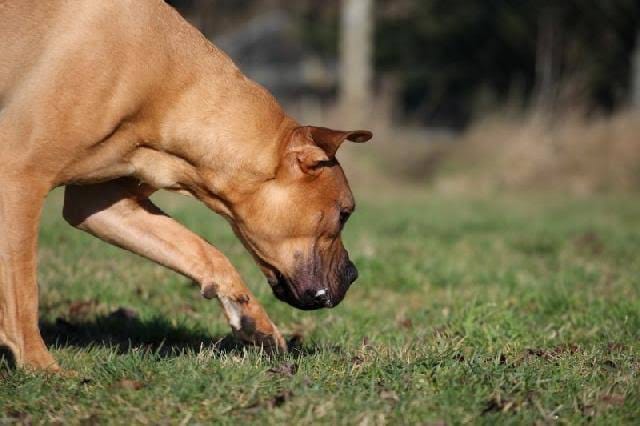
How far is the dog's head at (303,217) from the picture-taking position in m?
4.87

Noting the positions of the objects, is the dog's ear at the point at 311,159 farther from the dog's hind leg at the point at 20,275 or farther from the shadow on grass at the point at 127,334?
the dog's hind leg at the point at 20,275

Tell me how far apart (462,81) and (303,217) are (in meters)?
26.2

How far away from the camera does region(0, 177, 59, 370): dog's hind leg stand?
14.4 ft

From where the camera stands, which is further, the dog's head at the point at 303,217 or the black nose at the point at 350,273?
the black nose at the point at 350,273

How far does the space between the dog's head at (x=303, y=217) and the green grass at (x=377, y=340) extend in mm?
357

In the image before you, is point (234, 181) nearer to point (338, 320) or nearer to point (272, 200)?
point (272, 200)

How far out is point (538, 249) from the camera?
31.2ft

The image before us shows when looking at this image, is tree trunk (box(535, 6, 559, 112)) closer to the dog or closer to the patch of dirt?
the dog

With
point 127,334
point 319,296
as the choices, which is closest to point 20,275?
point 127,334

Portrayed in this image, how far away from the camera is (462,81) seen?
30.4 metres

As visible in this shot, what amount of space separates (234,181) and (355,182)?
44.0ft

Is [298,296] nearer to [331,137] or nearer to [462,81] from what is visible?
[331,137]

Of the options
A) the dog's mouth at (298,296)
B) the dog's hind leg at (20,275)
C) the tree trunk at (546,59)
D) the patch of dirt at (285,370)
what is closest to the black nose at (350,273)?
the dog's mouth at (298,296)

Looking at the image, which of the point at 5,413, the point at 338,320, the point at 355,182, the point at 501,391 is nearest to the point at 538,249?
the point at 338,320
